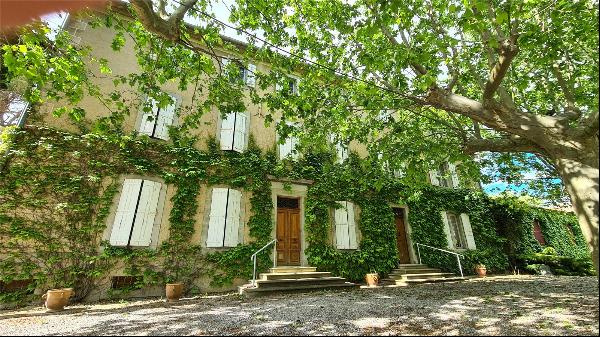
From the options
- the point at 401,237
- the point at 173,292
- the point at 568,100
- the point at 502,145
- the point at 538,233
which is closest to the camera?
the point at 568,100

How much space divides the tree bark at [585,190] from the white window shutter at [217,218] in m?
7.12

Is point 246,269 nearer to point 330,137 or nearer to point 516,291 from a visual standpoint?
point 330,137

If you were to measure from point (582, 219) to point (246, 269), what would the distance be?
22.4 feet

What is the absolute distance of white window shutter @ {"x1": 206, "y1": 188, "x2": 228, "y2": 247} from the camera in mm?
7590

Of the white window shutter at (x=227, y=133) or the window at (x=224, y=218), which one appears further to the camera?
the white window shutter at (x=227, y=133)

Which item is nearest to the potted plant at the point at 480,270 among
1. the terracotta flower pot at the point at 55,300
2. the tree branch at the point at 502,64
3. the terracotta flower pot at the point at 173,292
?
the tree branch at the point at 502,64

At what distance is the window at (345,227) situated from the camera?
9062mm

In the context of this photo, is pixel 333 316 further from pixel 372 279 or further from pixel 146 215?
pixel 146 215

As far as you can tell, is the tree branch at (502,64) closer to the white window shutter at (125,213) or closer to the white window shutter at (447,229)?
the white window shutter at (125,213)

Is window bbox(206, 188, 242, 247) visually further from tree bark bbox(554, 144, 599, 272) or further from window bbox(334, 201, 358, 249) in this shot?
tree bark bbox(554, 144, 599, 272)

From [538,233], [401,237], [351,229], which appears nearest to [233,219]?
[351,229]

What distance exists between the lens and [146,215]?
281 inches

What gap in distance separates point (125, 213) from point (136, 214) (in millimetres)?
244

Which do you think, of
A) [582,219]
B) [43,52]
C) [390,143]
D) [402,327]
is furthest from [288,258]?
[43,52]
